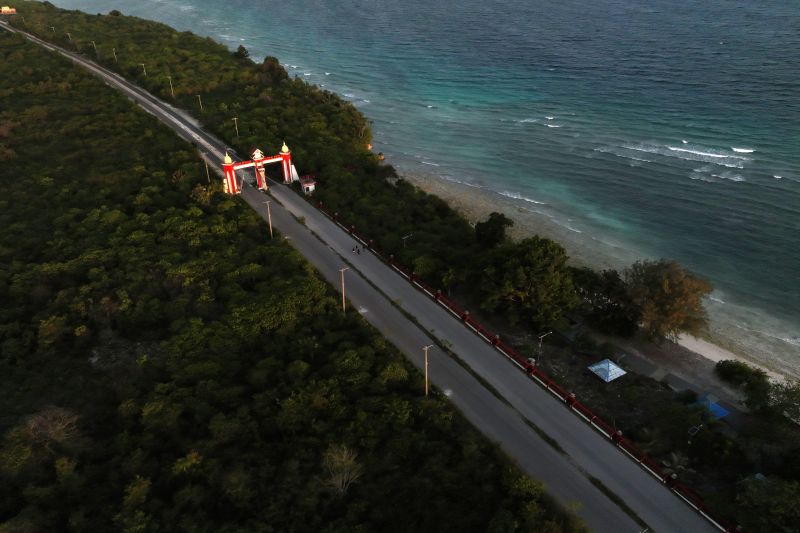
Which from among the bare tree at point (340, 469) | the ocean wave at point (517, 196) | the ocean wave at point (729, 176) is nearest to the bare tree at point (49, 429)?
the bare tree at point (340, 469)

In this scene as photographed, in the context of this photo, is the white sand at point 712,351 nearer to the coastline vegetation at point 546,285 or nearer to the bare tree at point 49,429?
the coastline vegetation at point 546,285

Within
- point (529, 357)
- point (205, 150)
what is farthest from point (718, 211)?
point (205, 150)

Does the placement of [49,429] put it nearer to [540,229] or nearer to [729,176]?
[540,229]

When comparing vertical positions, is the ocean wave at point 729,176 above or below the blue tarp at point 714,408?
above

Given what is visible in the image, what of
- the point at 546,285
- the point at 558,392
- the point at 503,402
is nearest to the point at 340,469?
the point at 503,402

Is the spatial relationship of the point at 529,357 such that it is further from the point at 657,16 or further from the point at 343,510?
the point at 657,16

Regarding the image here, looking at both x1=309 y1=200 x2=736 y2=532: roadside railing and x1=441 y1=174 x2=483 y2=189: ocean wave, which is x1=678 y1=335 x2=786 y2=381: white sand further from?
x1=441 y1=174 x2=483 y2=189: ocean wave
